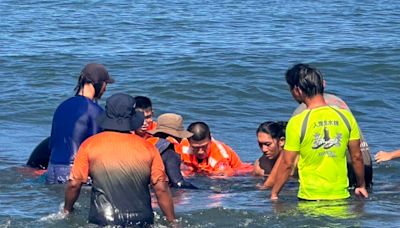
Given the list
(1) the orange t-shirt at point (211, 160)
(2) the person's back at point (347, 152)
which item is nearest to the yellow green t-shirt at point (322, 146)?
(2) the person's back at point (347, 152)

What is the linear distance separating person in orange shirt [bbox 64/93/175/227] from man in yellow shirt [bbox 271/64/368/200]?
3.81ft

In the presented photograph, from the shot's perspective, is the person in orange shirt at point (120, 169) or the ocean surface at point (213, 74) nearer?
the person in orange shirt at point (120, 169)

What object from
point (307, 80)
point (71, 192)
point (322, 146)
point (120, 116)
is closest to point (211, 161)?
point (322, 146)

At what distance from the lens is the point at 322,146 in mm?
7754

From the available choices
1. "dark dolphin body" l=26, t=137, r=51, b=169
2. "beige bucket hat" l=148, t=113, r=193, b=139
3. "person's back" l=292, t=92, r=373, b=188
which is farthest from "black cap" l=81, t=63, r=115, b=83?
"person's back" l=292, t=92, r=373, b=188

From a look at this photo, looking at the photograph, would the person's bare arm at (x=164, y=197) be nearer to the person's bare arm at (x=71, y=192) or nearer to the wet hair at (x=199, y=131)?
the person's bare arm at (x=71, y=192)

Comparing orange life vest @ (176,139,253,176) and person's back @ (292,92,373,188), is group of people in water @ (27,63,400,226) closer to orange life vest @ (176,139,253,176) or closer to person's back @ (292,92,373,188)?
person's back @ (292,92,373,188)

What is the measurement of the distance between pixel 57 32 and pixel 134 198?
19036 mm

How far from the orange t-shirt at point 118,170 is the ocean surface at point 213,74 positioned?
A: 478mm

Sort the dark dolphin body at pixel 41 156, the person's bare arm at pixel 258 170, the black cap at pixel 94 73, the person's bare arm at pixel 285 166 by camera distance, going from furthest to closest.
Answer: the dark dolphin body at pixel 41 156, the person's bare arm at pixel 258 170, the black cap at pixel 94 73, the person's bare arm at pixel 285 166

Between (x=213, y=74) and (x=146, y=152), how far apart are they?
12558mm

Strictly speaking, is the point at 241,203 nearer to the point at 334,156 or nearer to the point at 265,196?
the point at 265,196

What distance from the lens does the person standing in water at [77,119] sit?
358 inches

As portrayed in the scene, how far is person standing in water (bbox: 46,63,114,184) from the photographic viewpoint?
29.8 feet
